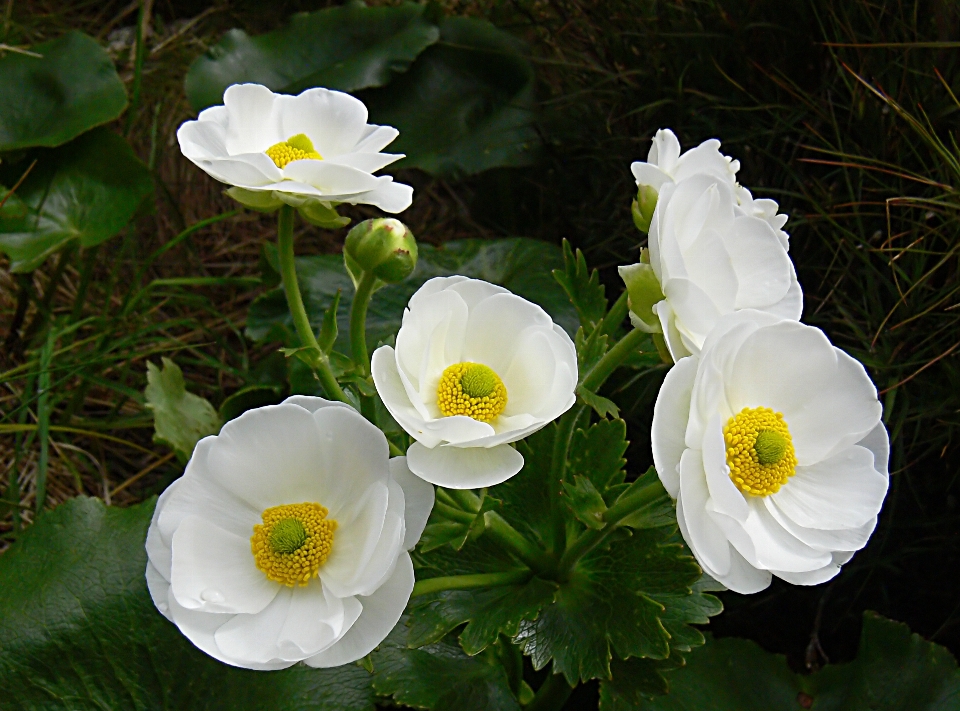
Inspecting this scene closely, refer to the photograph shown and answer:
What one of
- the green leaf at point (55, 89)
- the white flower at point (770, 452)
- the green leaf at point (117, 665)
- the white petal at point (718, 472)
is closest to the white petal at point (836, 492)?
the white flower at point (770, 452)

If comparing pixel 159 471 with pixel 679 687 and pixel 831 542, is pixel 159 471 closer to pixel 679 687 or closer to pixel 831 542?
pixel 679 687

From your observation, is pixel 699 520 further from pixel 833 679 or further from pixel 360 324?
pixel 833 679

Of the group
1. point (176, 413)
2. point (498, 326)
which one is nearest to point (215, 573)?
point (498, 326)

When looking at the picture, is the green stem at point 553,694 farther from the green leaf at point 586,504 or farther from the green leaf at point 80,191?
the green leaf at point 80,191

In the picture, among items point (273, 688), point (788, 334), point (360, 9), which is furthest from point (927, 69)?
point (273, 688)

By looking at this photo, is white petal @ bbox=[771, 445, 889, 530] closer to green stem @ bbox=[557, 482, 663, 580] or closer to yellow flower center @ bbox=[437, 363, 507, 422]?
green stem @ bbox=[557, 482, 663, 580]

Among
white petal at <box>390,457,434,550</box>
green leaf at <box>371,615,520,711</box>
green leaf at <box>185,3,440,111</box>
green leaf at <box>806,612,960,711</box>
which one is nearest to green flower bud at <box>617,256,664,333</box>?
white petal at <box>390,457,434,550</box>
